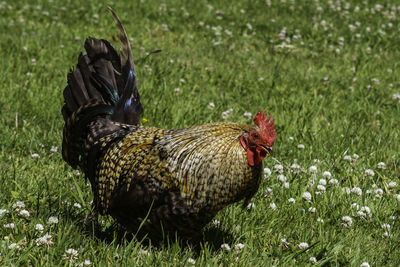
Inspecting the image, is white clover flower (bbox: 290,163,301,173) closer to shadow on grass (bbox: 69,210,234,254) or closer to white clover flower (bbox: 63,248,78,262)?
shadow on grass (bbox: 69,210,234,254)

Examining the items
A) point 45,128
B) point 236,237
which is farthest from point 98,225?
point 45,128

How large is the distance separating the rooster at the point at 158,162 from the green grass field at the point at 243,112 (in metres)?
0.27

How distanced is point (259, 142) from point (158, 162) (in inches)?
34.0

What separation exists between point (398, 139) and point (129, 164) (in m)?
4.02

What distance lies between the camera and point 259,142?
3939 millimetres

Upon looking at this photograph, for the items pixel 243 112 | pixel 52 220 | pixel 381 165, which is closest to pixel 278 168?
pixel 381 165

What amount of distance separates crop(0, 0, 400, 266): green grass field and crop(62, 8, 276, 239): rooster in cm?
27

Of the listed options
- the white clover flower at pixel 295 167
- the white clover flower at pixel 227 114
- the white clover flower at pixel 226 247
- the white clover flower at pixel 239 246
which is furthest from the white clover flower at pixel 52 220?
the white clover flower at pixel 227 114

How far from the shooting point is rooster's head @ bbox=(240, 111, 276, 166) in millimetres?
3939

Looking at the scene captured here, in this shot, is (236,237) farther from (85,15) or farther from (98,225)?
(85,15)

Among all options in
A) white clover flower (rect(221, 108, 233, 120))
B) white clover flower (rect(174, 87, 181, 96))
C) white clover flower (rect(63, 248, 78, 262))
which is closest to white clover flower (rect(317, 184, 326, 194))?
white clover flower (rect(221, 108, 233, 120))

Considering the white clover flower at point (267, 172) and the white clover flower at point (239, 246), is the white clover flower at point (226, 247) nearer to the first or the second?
the white clover flower at point (239, 246)

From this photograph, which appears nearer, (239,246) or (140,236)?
(239,246)

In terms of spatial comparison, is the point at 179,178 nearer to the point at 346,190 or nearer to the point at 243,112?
the point at 346,190
